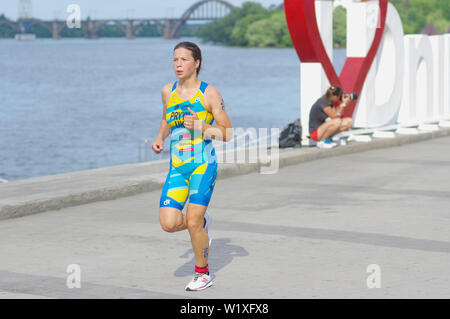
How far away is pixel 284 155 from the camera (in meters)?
13.9

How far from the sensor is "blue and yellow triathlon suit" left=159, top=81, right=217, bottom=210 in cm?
622

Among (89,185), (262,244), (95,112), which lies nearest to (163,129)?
(262,244)

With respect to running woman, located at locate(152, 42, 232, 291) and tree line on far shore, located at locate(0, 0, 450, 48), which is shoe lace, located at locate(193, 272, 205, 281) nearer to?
running woman, located at locate(152, 42, 232, 291)

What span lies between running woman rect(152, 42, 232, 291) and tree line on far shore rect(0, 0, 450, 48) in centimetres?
11631

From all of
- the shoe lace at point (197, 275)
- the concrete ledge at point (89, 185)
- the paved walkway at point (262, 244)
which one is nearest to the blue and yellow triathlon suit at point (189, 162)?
the shoe lace at point (197, 275)

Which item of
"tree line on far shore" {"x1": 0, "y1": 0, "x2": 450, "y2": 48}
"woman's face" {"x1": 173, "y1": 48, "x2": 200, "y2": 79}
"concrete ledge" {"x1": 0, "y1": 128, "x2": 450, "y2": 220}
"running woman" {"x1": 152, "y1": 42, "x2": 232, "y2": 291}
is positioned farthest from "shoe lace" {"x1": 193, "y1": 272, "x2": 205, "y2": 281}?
"tree line on far shore" {"x1": 0, "y1": 0, "x2": 450, "y2": 48}

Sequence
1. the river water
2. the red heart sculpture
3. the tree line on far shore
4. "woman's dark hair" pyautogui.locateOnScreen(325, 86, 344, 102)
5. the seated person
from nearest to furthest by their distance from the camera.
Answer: "woman's dark hair" pyautogui.locateOnScreen(325, 86, 344, 102) → the seated person → the red heart sculpture → the river water → the tree line on far shore

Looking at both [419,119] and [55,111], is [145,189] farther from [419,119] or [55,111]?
[55,111]

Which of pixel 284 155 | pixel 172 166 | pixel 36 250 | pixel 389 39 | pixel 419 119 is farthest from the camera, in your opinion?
pixel 419 119

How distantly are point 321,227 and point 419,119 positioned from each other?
37.7 feet

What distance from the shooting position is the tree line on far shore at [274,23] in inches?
5295

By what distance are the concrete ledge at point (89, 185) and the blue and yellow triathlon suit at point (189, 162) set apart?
346cm

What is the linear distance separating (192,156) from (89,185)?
4658 mm
